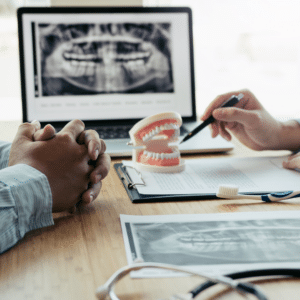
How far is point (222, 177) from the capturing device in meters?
0.75

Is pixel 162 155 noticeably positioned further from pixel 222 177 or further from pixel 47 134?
pixel 47 134

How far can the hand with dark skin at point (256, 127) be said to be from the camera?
35.6 inches

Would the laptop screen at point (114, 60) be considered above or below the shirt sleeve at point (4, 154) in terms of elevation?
above

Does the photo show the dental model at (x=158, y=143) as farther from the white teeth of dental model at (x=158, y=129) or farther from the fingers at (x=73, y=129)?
the fingers at (x=73, y=129)

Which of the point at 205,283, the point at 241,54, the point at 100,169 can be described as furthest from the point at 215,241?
the point at 241,54

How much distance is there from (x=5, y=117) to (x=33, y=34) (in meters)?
1.90

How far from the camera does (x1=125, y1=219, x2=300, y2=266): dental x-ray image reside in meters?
0.44

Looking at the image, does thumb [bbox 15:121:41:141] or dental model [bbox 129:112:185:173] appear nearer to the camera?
thumb [bbox 15:121:41:141]

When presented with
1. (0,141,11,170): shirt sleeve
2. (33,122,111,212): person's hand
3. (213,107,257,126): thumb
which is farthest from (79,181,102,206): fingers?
(213,107,257,126): thumb

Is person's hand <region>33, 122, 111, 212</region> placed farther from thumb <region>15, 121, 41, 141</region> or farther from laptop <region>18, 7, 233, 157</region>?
laptop <region>18, 7, 233, 157</region>

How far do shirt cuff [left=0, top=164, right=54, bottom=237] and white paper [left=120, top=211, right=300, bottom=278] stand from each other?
0.38ft

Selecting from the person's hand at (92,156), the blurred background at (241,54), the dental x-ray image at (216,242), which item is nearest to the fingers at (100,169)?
the person's hand at (92,156)

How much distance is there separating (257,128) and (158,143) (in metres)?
0.26

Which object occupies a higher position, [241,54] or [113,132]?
[241,54]
